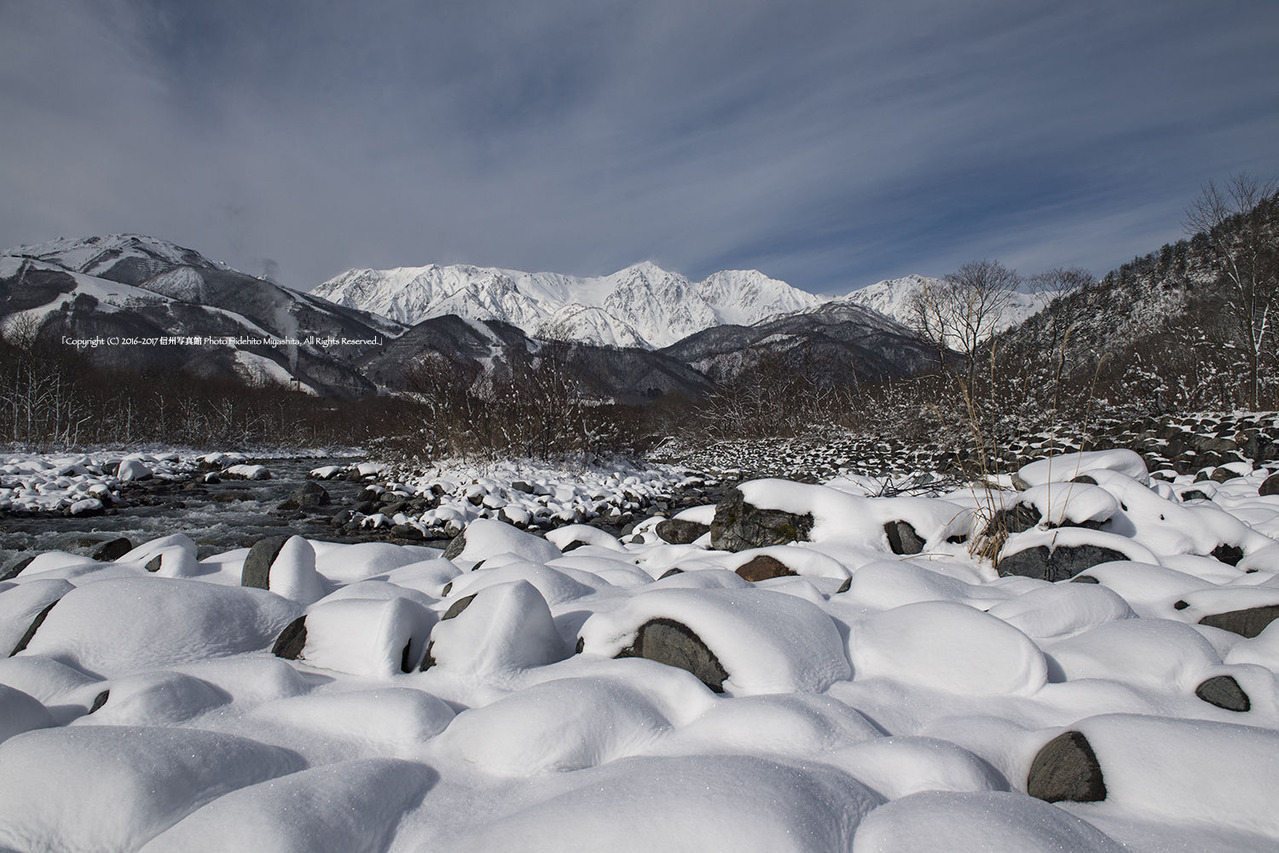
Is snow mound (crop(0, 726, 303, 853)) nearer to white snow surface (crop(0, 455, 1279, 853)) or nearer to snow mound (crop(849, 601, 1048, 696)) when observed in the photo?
white snow surface (crop(0, 455, 1279, 853))

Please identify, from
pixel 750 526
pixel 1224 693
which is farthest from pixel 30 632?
pixel 1224 693

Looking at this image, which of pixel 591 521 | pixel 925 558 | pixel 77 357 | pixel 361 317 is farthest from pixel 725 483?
pixel 361 317

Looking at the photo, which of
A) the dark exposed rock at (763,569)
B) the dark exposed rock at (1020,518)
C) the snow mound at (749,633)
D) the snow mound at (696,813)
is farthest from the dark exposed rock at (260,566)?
the dark exposed rock at (1020,518)

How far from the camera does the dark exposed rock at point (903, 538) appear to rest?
4020 millimetres

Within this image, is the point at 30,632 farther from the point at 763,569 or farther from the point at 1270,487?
the point at 1270,487

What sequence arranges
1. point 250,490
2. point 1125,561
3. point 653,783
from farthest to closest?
point 250,490 < point 1125,561 < point 653,783

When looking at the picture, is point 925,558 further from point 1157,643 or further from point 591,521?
point 591,521

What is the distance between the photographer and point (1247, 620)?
233 cm

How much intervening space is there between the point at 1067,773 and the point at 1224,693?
2.88ft

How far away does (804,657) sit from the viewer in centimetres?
217

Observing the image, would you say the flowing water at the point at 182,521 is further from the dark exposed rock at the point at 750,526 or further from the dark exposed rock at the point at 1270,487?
the dark exposed rock at the point at 1270,487

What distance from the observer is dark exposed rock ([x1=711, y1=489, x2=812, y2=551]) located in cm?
452

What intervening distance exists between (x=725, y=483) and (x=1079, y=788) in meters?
13.8

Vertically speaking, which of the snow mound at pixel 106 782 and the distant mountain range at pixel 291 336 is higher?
the distant mountain range at pixel 291 336
